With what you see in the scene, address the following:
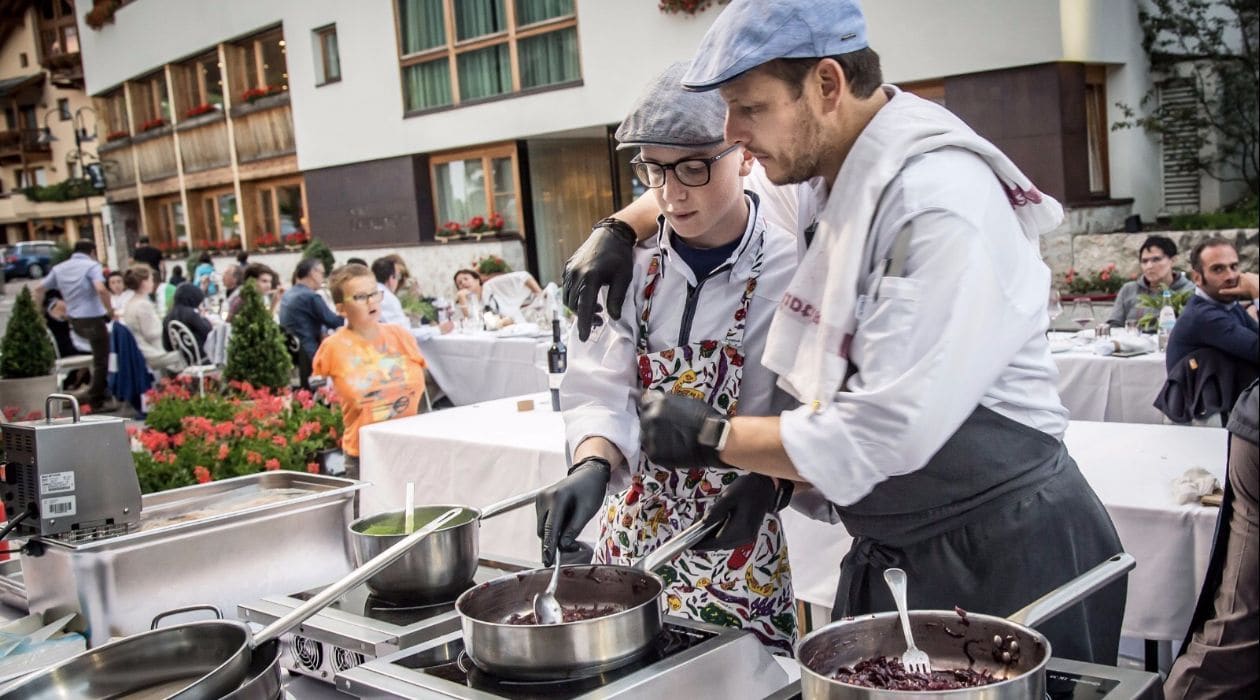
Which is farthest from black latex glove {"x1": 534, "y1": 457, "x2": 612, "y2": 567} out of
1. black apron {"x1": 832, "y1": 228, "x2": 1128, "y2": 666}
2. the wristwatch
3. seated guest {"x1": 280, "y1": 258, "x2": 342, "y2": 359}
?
seated guest {"x1": 280, "y1": 258, "x2": 342, "y2": 359}

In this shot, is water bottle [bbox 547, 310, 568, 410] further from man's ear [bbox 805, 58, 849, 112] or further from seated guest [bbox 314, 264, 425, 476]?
man's ear [bbox 805, 58, 849, 112]

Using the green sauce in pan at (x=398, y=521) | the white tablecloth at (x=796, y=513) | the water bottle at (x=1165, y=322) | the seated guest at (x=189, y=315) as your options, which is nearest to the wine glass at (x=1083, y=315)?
the water bottle at (x=1165, y=322)

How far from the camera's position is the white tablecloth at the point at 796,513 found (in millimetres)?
2379

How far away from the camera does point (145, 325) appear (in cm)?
856

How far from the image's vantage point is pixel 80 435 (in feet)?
6.10

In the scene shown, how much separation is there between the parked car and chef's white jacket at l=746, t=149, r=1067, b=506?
2800cm

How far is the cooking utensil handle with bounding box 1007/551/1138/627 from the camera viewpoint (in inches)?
42.4

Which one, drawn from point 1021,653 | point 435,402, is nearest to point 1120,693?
point 1021,653

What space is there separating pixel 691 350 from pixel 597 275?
0.19 m

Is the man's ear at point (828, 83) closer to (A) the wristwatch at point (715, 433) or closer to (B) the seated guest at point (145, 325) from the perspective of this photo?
(A) the wristwatch at point (715, 433)

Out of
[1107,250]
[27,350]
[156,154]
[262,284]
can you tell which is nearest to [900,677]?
[27,350]

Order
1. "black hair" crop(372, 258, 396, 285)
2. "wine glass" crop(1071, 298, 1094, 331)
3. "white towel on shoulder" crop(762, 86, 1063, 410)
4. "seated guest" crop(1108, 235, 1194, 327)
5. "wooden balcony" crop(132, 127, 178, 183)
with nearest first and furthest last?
"white towel on shoulder" crop(762, 86, 1063, 410) → "wine glass" crop(1071, 298, 1094, 331) → "seated guest" crop(1108, 235, 1194, 327) → "black hair" crop(372, 258, 396, 285) → "wooden balcony" crop(132, 127, 178, 183)

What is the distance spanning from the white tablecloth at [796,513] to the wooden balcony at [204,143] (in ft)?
47.0

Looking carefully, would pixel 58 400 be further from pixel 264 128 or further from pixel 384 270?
pixel 264 128
